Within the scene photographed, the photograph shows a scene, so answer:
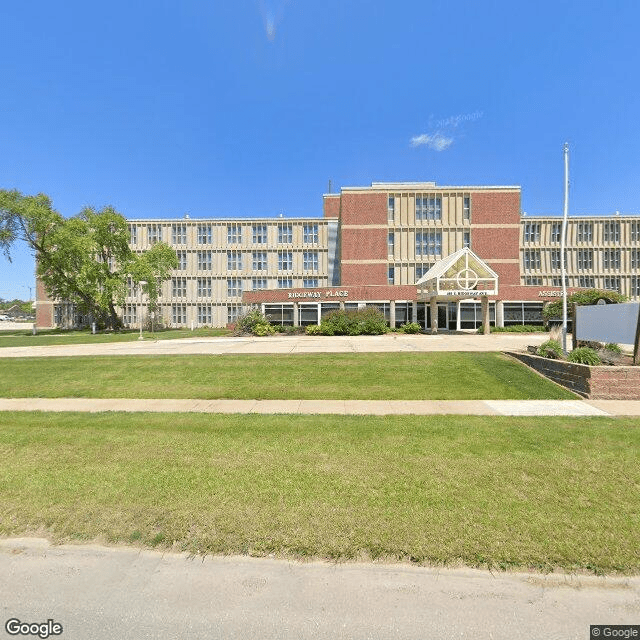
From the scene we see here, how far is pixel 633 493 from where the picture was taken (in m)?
4.01

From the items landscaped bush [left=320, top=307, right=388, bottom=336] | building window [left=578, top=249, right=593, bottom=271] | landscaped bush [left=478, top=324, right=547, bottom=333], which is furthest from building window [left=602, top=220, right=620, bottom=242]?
landscaped bush [left=320, top=307, right=388, bottom=336]

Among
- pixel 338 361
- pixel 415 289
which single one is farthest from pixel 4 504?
pixel 415 289

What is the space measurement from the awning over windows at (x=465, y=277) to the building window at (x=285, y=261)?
2569 centimetres

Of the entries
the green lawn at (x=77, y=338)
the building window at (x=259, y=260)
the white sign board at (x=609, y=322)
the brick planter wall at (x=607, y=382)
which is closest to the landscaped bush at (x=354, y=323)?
the green lawn at (x=77, y=338)

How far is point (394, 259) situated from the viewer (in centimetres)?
4144

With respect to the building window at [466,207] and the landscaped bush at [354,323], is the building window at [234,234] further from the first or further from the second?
the building window at [466,207]

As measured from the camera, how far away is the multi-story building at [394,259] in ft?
107

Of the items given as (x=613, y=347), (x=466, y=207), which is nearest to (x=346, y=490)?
(x=613, y=347)

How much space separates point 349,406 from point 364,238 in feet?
116

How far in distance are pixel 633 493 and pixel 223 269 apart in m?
50.2

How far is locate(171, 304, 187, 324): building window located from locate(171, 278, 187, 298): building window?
150 centimetres

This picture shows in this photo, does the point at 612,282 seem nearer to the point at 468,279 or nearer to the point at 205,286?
the point at 468,279

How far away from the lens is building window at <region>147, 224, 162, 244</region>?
5009 centimetres

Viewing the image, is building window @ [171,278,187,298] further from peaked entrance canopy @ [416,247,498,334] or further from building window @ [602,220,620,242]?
building window @ [602,220,620,242]
